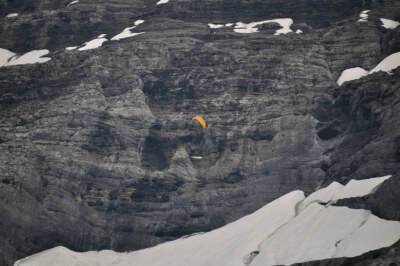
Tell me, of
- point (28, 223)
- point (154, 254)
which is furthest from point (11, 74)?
point (154, 254)

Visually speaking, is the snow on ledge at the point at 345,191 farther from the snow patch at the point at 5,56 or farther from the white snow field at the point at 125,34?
the snow patch at the point at 5,56

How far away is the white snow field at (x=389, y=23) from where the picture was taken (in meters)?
69.7

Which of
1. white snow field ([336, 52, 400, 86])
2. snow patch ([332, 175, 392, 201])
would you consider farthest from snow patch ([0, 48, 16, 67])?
snow patch ([332, 175, 392, 201])

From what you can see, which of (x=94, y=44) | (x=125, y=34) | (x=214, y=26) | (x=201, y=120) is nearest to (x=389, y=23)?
(x=214, y=26)

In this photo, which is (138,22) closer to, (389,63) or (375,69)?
(375,69)

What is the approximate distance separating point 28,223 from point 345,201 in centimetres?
2078

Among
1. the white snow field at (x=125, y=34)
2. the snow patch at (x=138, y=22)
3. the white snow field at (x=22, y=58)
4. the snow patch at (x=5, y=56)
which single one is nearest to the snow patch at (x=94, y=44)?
the white snow field at (x=125, y=34)

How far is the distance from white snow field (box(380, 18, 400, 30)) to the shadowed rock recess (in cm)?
68

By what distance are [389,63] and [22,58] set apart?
2974cm

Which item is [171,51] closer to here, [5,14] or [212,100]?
[212,100]

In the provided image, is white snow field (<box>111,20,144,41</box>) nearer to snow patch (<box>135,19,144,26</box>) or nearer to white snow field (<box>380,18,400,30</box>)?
snow patch (<box>135,19,144,26</box>)

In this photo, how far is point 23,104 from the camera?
64312mm

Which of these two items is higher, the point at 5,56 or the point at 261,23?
the point at 5,56

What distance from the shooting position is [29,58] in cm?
7094
